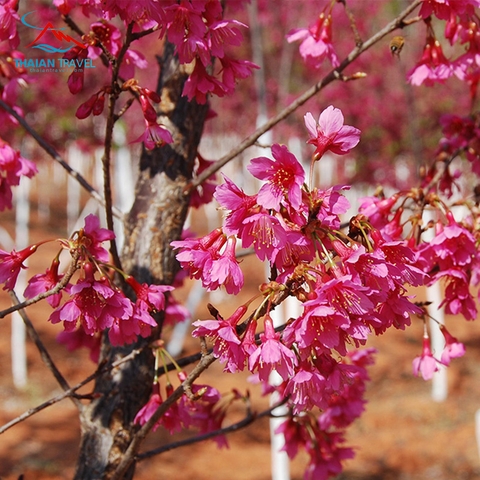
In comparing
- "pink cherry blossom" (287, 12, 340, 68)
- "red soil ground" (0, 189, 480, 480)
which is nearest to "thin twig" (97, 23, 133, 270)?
"pink cherry blossom" (287, 12, 340, 68)

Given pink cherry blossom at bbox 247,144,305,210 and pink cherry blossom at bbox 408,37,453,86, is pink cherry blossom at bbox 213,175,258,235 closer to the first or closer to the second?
pink cherry blossom at bbox 247,144,305,210

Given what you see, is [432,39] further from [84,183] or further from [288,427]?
[288,427]

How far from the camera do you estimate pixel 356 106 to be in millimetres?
10172

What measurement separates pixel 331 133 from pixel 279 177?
14 cm

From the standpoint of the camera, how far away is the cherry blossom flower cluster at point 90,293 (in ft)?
3.87

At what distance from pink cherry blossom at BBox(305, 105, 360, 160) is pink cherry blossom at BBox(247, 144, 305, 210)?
0.07 m

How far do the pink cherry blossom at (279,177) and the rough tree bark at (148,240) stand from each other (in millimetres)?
792

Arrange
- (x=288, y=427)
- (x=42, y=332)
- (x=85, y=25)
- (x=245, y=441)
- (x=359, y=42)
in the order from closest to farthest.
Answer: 1. (x=359, y=42)
2. (x=288, y=427)
3. (x=245, y=441)
4. (x=85, y=25)
5. (x=42, y=332)

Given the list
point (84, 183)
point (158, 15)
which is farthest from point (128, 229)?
point (158, 15)

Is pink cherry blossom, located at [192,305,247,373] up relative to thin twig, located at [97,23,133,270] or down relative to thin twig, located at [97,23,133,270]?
down

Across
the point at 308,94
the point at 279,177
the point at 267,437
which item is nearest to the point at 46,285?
the point at 279,177

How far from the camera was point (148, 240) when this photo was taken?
5.89 feet

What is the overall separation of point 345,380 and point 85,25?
357 inches

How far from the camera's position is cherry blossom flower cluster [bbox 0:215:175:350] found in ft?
3.87
